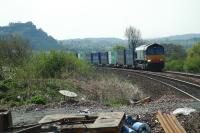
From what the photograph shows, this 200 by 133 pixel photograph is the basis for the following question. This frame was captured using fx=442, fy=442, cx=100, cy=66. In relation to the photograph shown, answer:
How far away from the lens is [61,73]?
105 ft

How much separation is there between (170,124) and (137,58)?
40864mm

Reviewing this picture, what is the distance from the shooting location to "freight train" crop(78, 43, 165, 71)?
149 feet

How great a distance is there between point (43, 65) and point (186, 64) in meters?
21.9

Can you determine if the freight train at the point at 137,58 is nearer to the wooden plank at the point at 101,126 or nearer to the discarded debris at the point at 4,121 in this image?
the wooden plank at the point at 101,126

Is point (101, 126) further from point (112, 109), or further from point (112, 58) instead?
point (112, 58)

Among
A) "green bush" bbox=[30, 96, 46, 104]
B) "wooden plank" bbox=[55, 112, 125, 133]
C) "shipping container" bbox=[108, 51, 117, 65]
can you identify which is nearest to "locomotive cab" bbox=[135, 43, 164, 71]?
"shipping container" bbox=[108, 51, 117, 65]

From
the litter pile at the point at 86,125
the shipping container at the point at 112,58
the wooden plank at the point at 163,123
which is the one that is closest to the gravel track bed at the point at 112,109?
the wooden plank at the point at 163,123

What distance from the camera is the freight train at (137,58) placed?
149 ft

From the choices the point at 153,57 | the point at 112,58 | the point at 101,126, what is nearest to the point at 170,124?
the point at 101,126

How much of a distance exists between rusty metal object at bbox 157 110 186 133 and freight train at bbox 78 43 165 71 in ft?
110

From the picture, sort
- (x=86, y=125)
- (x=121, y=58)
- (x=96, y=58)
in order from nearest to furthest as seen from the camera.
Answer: (x=86, y=125) < (x=121, y=58) < (x=96, y=58)

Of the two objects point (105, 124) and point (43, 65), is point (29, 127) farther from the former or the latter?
point (43, 65)

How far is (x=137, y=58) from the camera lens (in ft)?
168

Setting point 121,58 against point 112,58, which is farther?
point 112,58
